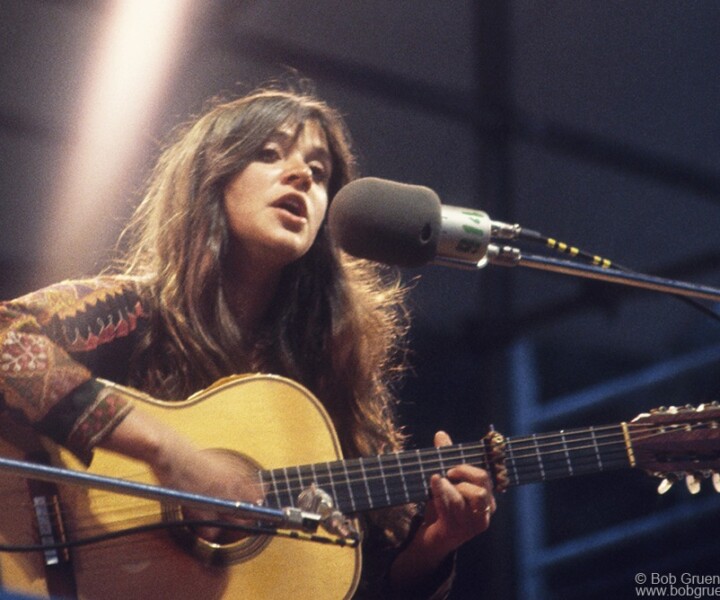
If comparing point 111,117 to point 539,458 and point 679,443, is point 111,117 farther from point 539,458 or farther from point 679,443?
point 679,443

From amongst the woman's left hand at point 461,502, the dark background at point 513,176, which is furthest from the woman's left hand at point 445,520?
the dark background at point 513,176

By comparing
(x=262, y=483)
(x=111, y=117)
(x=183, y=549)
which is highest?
(x=111, y=117)

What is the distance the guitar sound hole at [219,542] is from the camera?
1.65m

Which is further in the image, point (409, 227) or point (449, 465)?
point (449, 465)

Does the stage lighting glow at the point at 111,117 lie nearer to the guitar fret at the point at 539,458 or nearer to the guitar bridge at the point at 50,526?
the guitar bridge at the point at 50,526

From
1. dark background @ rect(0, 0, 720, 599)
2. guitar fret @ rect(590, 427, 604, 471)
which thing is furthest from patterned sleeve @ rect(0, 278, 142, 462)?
guitar fret @ rect(590, 427, 604, 471)

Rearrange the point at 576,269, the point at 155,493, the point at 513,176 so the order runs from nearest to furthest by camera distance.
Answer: the point at 155,493
the point at 576,269
the point at 513,176

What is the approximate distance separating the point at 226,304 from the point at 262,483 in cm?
47

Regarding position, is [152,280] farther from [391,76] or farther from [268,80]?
[391,76]

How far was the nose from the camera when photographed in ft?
6.79

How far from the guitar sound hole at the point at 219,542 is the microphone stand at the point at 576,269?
578 mm

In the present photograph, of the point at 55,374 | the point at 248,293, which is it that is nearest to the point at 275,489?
the point at 55,374

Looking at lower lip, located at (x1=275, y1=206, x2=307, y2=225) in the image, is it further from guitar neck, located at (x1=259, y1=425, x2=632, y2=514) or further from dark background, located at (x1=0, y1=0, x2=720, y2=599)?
guitar neck, located at (x1=259, y1=425, x2=632, y2=514)

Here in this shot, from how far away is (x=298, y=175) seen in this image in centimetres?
208
